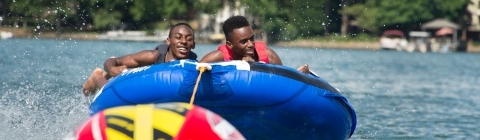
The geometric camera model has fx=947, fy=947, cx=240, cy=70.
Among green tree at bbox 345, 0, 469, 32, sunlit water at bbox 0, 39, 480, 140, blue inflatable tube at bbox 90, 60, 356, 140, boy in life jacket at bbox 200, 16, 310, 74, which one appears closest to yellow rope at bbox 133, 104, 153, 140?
blue inflatable tube at bbox 90, 60, 356, 140

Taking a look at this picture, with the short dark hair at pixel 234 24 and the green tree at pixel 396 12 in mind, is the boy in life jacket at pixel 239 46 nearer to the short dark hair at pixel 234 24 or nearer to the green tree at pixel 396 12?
the short dark hair at pixel 234 24

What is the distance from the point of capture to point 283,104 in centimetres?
605

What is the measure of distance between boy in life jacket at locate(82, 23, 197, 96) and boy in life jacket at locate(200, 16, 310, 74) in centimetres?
36

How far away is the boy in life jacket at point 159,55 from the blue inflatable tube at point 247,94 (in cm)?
92

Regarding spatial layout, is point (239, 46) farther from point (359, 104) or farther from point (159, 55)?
point (359, 104)

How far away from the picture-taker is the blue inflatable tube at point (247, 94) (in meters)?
5.87

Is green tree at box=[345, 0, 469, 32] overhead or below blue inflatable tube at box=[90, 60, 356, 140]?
below

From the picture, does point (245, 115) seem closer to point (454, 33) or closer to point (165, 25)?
point (165, 25)

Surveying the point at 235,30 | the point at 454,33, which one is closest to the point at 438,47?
the point at 454,33

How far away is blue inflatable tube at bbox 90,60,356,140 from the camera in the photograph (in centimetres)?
→ 587

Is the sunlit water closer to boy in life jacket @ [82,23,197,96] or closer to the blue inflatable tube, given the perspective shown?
boy in life jacket @ [82,23,197,96]

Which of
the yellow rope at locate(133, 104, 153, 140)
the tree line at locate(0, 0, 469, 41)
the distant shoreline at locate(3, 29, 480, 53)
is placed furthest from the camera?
the tree line at locate(0, 0, 469, 41)

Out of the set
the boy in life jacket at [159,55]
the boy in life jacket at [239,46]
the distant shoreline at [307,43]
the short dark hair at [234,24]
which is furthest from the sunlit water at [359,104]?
the distant shoreline at [307,43]

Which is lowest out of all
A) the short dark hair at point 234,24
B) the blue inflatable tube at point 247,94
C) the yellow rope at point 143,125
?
the blue inflatable tube at point 247,94
